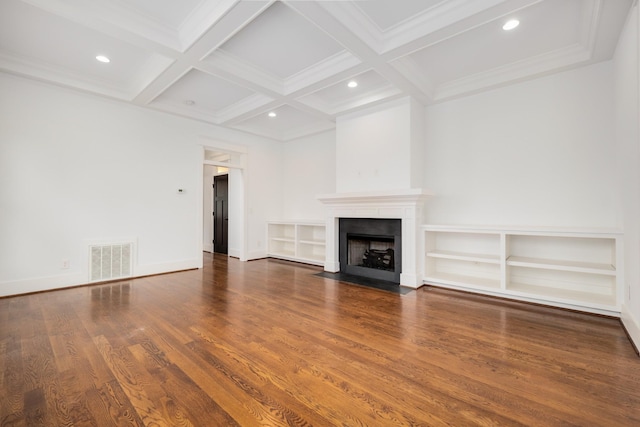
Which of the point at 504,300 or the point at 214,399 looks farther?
the point at 504,300

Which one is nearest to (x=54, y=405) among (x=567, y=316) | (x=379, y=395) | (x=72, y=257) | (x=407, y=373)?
(x=379, y=395)

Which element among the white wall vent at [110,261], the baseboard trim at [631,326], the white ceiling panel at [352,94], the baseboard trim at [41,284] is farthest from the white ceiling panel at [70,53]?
the baseboard trim at [631,326]

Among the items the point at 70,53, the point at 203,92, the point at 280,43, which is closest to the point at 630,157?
the point at 280,43

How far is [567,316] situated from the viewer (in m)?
2.91

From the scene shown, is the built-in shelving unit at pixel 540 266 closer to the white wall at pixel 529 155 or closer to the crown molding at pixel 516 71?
the white wall at pixel 529 155

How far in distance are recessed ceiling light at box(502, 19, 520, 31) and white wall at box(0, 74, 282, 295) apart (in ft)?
15.9

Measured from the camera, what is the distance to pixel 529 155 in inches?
145

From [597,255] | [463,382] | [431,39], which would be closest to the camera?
[463,382]

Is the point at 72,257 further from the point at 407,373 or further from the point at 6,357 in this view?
the point at 407,373

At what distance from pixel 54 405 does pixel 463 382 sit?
94.7 inches

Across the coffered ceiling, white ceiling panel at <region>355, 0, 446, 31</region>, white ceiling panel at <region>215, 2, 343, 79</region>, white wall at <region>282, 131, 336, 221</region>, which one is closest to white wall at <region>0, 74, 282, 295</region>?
the coffered ceiling

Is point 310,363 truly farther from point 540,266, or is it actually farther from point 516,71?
point 516,71

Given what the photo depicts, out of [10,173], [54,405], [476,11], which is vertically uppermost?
[476,11]

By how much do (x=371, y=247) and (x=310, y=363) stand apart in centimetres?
318
